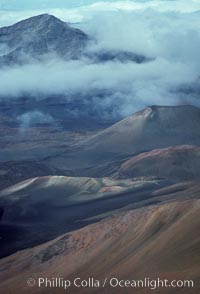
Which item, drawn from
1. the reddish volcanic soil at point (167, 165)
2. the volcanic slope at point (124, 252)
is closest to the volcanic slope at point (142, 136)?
the reddish volcanic soil at point (167, 165)

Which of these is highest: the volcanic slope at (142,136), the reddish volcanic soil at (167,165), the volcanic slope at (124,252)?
the volcanic slope at (124,252)

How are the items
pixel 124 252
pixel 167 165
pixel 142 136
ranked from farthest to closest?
1. pixel 142 136
2. pixel 167 165
3. pixel 124 252

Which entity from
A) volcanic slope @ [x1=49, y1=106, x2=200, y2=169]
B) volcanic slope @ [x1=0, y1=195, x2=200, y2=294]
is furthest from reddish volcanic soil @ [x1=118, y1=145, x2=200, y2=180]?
volcanic slope @ [x1=0, y1=195, x2=200, y2=294]

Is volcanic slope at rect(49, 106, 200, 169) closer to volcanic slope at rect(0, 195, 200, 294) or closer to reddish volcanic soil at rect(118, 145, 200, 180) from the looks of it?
reddish volcanic soil at rect(118, 145, 200, 180)

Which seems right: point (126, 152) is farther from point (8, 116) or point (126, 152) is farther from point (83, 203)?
point (8, 116)

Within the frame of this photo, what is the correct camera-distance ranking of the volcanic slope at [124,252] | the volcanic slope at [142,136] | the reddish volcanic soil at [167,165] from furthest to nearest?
the volcanic slope at [142,136] → the reddish volcanic soil at [167,165] → the volcanic slope at [124,252]

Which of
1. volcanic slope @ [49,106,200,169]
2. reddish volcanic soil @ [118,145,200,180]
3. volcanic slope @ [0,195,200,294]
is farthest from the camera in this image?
volcanic slope @ [49,106,200,169]

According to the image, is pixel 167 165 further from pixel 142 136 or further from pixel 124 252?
pixel 124 252

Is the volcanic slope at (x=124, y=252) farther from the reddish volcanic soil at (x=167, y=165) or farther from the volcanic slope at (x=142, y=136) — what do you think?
the volcanic slope at (x=142, y=136)

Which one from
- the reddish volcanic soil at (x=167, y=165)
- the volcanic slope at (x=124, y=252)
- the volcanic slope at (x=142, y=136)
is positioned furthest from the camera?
the volcanic slope at (x=142, y=136)

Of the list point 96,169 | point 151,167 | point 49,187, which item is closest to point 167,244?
point 49,187

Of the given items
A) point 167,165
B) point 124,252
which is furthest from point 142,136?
point 124,252
